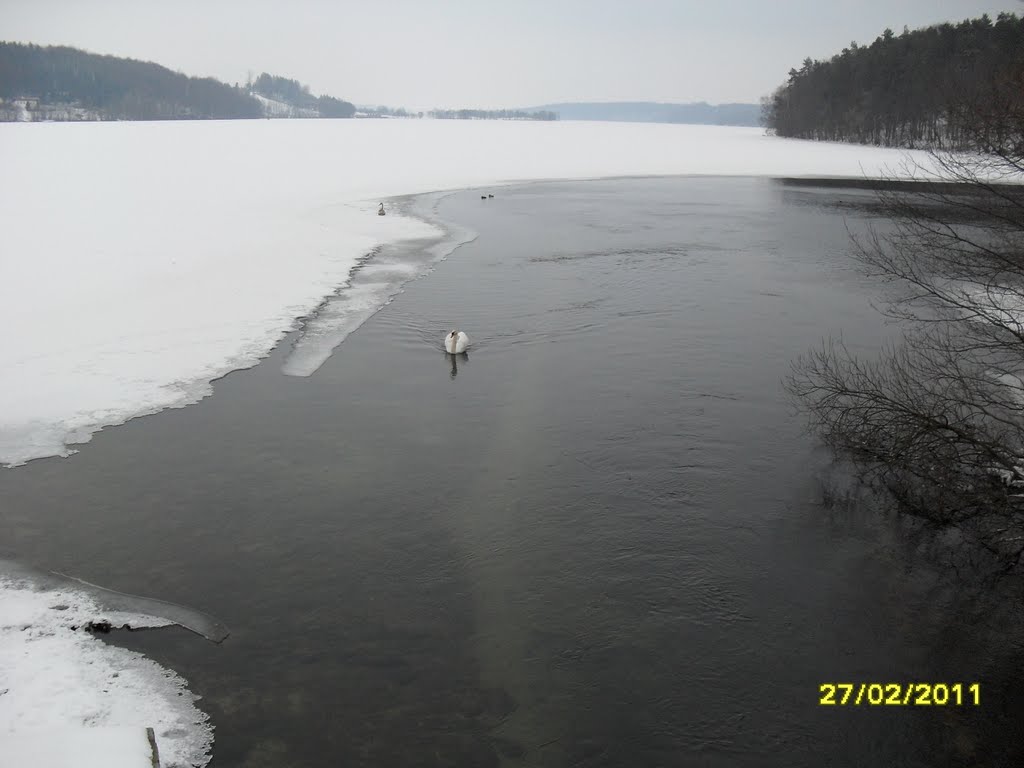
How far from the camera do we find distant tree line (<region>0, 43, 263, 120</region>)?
133 m

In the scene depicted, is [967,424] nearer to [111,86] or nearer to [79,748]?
[79,748]

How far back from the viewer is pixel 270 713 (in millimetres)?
5852

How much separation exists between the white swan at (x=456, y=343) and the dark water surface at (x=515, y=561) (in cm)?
29

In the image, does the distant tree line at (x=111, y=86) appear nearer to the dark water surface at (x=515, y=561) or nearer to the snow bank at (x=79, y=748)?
the dark water surface at (x=515, y=561)

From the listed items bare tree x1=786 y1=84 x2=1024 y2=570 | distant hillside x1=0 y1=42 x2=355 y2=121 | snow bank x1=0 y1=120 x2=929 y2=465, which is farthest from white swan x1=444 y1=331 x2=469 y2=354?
distant hillside x1=0 y1=42 x2=355 y2=121

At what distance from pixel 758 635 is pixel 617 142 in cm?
7695

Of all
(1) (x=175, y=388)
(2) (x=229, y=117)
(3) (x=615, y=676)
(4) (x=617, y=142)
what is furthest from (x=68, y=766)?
(2) (x=229, y=117)
